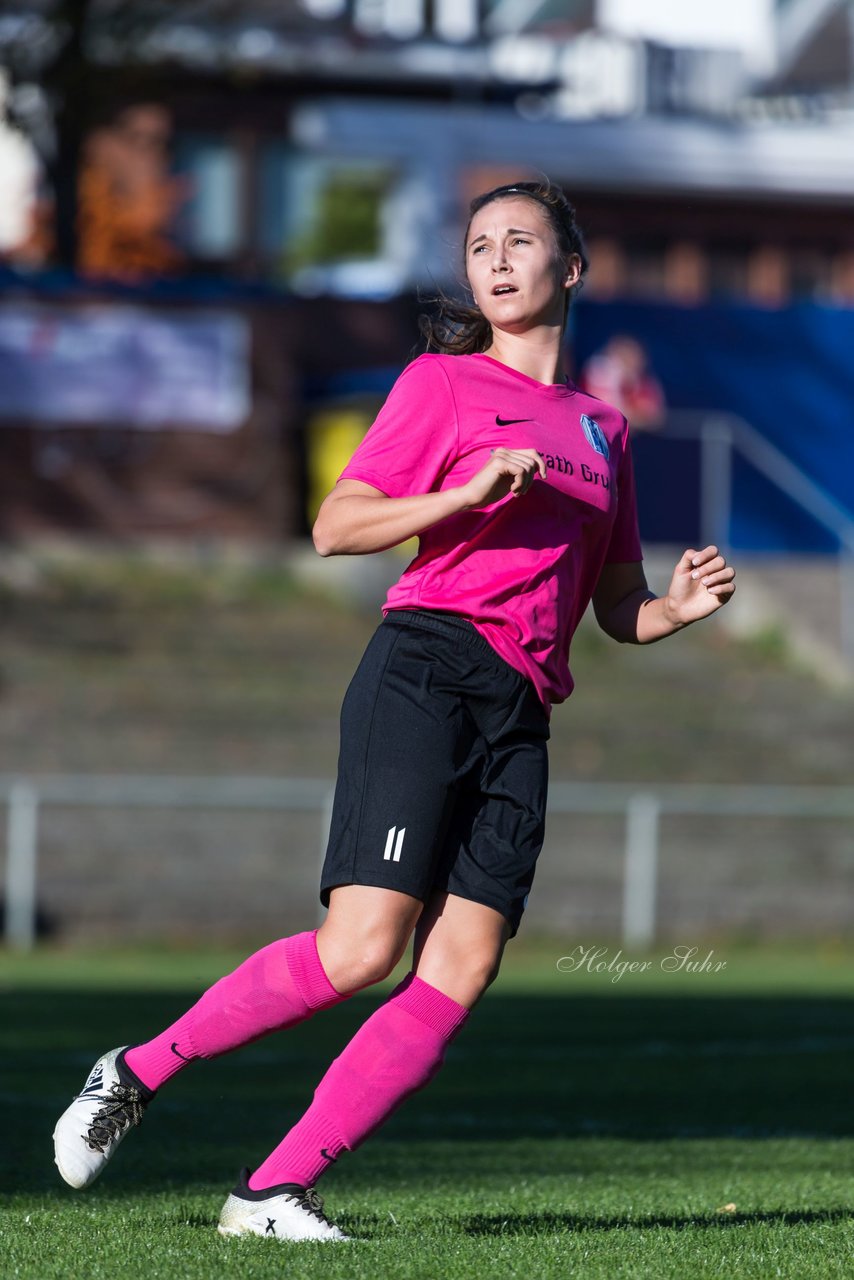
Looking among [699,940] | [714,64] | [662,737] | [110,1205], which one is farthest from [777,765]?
[714,64]

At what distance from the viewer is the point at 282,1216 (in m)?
4.27

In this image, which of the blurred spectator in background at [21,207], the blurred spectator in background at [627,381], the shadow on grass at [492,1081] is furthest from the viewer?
the blurred spectator in background at [21,207]

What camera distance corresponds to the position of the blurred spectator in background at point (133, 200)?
33.4 m

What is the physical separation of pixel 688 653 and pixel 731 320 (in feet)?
18.9

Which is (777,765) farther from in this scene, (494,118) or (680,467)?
(494,118)

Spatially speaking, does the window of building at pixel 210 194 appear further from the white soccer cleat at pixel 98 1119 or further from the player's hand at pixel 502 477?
the player's hand at pixel 502 477

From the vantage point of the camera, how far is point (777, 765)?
61.6ft

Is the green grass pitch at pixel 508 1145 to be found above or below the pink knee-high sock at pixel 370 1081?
below

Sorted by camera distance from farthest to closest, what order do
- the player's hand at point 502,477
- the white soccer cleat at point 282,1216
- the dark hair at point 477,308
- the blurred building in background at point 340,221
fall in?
the blurred building in background at point 340,221
the dark hair at point 477,308
the white soccer cleat at point 282,1216
the player's hand at point 502,477

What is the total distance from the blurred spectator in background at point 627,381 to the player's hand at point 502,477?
728 inches

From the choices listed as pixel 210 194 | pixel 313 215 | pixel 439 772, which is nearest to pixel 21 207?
pixel 210 194

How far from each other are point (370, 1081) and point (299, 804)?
11.8m

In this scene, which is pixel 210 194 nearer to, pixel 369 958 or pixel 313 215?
pixel 313 215

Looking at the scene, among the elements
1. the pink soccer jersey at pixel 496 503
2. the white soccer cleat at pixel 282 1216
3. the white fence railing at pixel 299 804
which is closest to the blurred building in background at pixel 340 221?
the white fence railing at pixel 299 804
